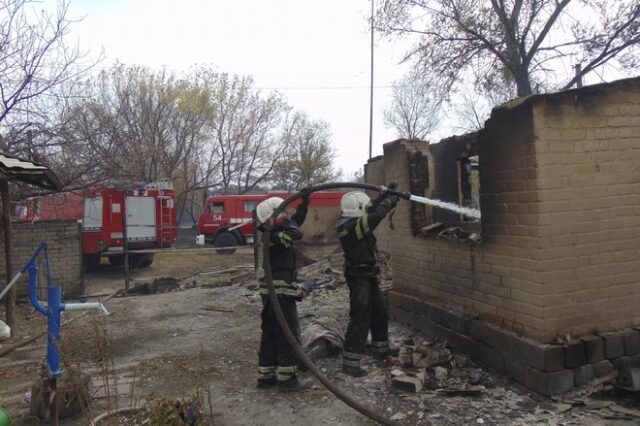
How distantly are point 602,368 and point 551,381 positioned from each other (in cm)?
56

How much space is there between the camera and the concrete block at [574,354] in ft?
12.2

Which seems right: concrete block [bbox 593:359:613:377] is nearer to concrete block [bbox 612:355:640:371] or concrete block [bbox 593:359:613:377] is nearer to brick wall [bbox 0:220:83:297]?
concrete block [bbox 612:355:640:371]

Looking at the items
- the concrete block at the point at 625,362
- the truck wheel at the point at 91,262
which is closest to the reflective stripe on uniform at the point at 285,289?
the concrete block at the point at 625,362

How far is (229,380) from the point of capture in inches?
180

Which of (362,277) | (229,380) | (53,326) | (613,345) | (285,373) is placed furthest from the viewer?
(362,277)

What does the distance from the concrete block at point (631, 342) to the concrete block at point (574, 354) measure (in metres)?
0.49

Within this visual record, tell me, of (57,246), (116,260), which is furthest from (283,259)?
(116,260)

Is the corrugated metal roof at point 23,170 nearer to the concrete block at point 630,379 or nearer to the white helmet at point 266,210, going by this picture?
the white helmet at point 266,210

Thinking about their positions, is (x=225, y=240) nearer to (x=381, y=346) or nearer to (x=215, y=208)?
(x=215, y=208)

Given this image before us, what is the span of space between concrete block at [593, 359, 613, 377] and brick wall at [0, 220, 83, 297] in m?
9.71

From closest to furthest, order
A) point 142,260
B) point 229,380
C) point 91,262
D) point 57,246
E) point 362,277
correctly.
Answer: point 229,380 < point 362,277 < point 57,246 < point 91,262 < point 142,260

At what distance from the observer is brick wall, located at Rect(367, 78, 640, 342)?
378cm

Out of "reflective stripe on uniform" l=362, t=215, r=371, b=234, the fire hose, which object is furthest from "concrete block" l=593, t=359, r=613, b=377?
"reflective stripe on uniform" l=362, t=215, r=371, b=234

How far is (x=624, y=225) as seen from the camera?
4.05 metres
